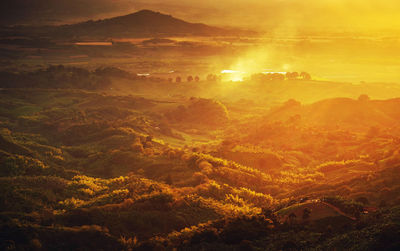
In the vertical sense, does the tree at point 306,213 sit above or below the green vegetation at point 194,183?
above

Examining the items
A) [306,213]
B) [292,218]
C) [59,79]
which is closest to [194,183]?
[292,218]

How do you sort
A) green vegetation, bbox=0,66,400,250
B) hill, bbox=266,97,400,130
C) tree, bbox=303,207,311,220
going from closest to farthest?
green vegetation, bbox=0,66,400,250
tree, bbox=303,207,311,220
hill, bbox=266,97,400,130

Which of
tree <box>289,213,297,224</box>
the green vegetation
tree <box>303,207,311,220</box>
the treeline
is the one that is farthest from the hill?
the treeline

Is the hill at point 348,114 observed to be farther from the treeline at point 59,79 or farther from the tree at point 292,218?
the treeline at point 59,79

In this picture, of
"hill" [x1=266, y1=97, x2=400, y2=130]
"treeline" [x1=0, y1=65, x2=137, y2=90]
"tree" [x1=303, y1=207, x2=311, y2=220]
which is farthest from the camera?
"treeline" [x1=0, y1=65, x2=137, y2=90]

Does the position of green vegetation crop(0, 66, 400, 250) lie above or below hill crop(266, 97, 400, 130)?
below

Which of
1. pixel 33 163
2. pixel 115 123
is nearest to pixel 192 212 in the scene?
pixel 33 163

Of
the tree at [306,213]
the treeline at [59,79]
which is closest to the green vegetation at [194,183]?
the tree at [306,213]

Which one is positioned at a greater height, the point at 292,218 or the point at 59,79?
the point at 59,79

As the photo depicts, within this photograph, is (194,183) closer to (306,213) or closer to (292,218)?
(292,218)

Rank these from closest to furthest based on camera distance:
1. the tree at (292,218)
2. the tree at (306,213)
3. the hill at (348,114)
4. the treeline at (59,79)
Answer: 1. the tree at (292,218)
2. the tree at (306,213)
3. the hill at (348,114)
4. the treeline at (59,79)

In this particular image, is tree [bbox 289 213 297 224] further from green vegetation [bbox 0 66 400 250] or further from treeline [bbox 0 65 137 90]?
treeline [bbox 0 65 137 90]
